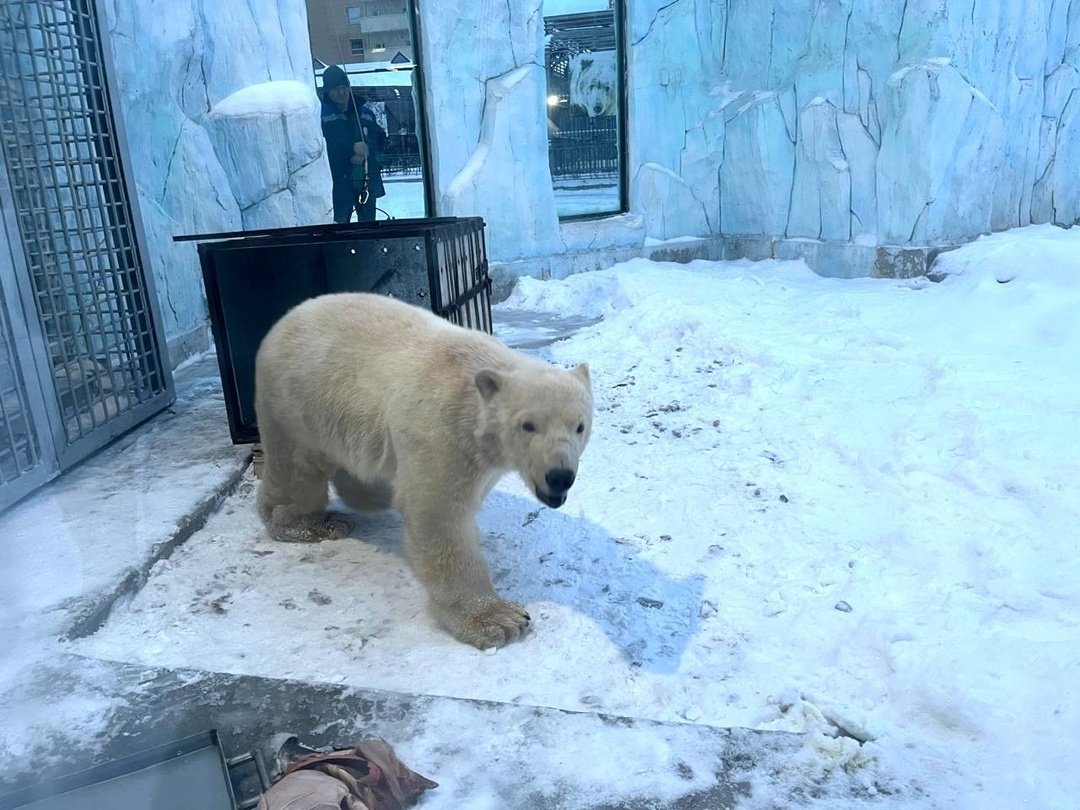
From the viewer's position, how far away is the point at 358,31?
8727 mm

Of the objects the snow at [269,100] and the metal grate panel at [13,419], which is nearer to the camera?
the metal grate panel at [13,419]

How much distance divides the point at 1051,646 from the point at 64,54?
514 centimetres

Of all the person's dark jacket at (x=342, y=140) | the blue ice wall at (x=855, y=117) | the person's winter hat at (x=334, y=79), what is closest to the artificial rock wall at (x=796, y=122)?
the blue ice wall at (x=855, y=117)

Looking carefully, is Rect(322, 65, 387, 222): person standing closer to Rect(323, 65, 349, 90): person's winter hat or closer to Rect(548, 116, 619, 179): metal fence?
Rect(323, 65, 349, 90): person's winter hat

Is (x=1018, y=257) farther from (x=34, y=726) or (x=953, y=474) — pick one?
(x=34, y=726)

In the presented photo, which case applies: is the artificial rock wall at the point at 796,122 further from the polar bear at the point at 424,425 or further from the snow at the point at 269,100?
the polar bear at the point at 424,425

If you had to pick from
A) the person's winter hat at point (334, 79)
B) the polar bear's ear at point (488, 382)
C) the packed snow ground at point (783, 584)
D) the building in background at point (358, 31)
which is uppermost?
the building in background at point (358, 31)

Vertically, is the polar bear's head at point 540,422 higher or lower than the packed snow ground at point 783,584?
higher

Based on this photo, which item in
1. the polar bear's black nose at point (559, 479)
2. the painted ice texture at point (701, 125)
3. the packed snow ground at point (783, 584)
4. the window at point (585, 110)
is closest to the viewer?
the packed snow ground at point (783, 584)

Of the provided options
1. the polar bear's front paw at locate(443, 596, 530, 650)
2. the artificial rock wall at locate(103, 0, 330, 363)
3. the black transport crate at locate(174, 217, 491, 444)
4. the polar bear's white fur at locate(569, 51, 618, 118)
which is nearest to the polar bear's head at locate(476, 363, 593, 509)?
the polar bear's front paw at locate(443, 596, 530, 650)

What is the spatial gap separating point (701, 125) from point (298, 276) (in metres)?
6.96

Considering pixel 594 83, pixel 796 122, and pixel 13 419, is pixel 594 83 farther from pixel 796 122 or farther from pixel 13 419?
pixel 13 419

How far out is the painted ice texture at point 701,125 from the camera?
680 centimetres

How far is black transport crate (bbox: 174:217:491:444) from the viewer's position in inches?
157
